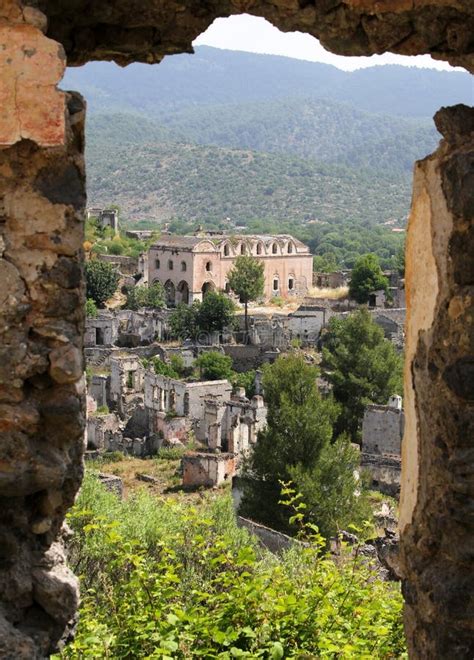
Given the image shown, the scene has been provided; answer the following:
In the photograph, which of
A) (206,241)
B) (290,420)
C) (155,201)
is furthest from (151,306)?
(155,201)

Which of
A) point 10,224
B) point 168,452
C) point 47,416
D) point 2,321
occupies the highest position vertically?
point 10,224

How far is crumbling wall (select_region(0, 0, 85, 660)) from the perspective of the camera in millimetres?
3299

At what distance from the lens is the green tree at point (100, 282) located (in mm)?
44344

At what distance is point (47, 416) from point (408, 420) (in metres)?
1.40

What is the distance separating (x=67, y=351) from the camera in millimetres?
3367

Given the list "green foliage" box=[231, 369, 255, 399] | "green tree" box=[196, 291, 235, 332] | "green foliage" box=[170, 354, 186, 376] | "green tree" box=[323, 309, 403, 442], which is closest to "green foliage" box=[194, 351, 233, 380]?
"green foliage" box=[231, 369, 255, 399]

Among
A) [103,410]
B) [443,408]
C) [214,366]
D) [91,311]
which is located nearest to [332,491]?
[103,410]

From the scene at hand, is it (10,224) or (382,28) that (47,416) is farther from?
(382,28)

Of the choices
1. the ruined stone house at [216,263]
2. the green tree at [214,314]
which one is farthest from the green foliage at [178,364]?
the ruined stone house at [216,263]

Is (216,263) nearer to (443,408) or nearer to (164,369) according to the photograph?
(164,369)

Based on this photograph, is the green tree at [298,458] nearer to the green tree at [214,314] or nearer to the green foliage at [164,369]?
the green foliage at [164,369]

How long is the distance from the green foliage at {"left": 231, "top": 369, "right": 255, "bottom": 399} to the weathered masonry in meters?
27.2

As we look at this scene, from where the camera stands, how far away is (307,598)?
177 inches

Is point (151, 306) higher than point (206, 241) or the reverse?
the reverse
